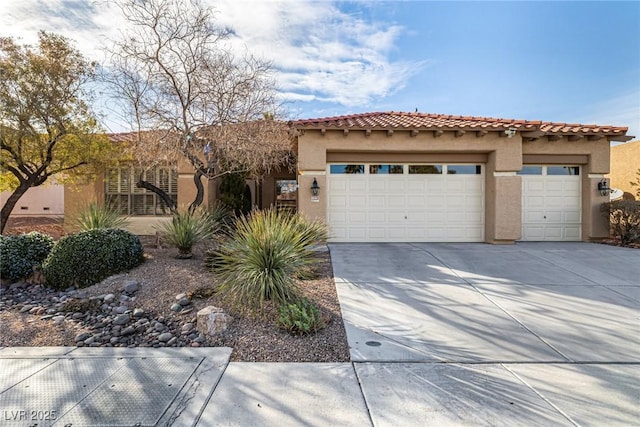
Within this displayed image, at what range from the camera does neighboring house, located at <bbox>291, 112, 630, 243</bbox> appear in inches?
426

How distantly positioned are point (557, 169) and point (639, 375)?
10.5 m

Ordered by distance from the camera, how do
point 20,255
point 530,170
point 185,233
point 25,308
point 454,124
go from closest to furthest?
point 25,308 → point 20,255 → point 185,233 → point 454,124 → point 530,170

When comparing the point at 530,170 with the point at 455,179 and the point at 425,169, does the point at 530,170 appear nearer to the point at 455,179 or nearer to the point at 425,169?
the point at 455,179

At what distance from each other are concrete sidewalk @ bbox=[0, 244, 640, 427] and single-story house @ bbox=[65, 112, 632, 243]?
555 cm

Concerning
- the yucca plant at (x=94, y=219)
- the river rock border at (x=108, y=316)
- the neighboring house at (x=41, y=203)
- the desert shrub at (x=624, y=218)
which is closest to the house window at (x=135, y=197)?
the yucca plant at (x=94, y=219)

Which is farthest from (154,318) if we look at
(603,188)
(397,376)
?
(603,188)

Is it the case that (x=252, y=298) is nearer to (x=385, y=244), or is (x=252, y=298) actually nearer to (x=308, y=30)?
(x=385, y=244)

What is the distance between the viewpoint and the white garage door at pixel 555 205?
466 inches

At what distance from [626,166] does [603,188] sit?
7380mm

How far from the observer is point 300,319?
4457 millimetres

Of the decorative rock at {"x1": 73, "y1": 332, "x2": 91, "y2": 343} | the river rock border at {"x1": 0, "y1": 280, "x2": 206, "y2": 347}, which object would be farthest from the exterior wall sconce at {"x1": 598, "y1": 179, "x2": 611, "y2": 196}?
the decorative rock at {"x1": 73, "y1": 332, "x2": 91, "y2": 343}

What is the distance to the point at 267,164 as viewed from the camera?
9641 mm

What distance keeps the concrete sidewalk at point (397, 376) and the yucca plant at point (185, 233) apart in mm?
3951

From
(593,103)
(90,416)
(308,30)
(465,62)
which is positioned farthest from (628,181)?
(90,416)
